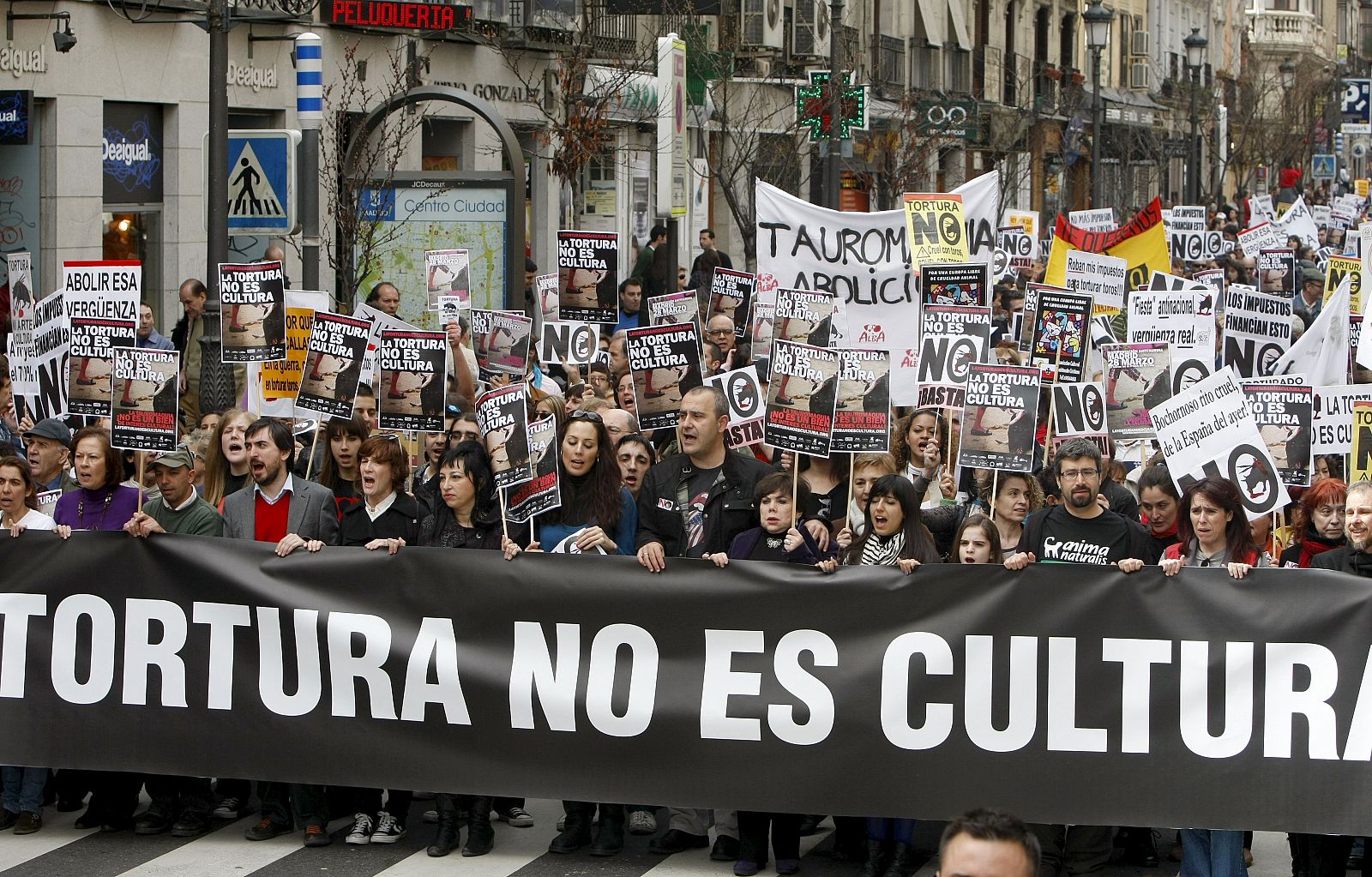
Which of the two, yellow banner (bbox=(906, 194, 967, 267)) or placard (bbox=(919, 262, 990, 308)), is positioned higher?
yellow banner (bbox=(906, 194, 967, 267))

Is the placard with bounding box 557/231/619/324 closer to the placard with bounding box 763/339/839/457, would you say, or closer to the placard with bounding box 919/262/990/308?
the placard with bounding box 919/262/990/308

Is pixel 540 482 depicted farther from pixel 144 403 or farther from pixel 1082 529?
pixel 1082 529

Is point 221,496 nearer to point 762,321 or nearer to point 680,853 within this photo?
point 680,853

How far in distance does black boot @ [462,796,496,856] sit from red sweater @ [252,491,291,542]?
1458mm

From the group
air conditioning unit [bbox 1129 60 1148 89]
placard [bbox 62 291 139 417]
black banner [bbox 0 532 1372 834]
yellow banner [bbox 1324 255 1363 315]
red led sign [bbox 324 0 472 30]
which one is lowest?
black banner [bbox 0 532 1372 834]

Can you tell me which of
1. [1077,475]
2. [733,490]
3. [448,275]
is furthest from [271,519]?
[448,275]

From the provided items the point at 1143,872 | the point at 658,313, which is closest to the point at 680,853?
the point at 1143,872

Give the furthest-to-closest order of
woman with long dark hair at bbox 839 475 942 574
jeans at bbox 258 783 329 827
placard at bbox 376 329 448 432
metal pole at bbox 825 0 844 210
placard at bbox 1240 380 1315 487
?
metal pole at bbox 825 0 844 210 → placard at bbox 376 329 448 432 → placard at bbox 1240 380 1315 487 → jeans at bbox 258 783 329 827 → woman with long dark hair at bbox 839 475 942 574

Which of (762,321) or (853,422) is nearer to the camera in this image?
(853,422)

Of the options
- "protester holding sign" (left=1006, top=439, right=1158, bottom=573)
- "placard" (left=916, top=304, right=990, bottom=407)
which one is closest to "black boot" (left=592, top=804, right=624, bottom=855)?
"protester holding sign" (left=1006, top=439, right=1158, bottom=573)

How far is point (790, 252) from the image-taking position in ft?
49.8

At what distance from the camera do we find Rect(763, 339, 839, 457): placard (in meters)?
9.45

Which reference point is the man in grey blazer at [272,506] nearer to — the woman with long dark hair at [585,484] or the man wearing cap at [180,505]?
the man wearing cap at [180,505]

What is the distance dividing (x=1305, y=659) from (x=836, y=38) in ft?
61.3
